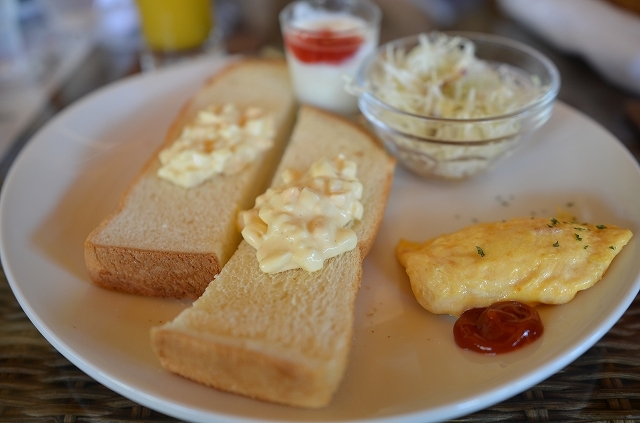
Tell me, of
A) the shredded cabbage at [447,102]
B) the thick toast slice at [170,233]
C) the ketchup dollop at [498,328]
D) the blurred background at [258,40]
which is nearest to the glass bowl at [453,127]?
the shredded cabbage at [447,102]

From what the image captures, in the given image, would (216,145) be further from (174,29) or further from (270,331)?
(174,29)

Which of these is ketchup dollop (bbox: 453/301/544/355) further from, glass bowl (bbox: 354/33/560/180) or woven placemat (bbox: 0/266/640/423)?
glass bowl (bbox: 354/33/560/180)

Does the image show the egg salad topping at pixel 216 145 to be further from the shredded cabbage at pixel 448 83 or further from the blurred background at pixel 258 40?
the blurred background at pixel 258 40

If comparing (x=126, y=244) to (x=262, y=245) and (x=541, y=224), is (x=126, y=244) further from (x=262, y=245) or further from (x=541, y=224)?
(x=541, y=224)

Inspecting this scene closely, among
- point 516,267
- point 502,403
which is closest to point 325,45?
point 516,267

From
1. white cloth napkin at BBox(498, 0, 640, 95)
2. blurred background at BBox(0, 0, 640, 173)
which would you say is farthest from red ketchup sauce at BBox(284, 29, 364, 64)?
white cloth napkin at BBox(498, 0, 640, 95)

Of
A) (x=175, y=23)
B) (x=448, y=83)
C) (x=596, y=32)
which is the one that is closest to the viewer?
(x=448, y=83)
